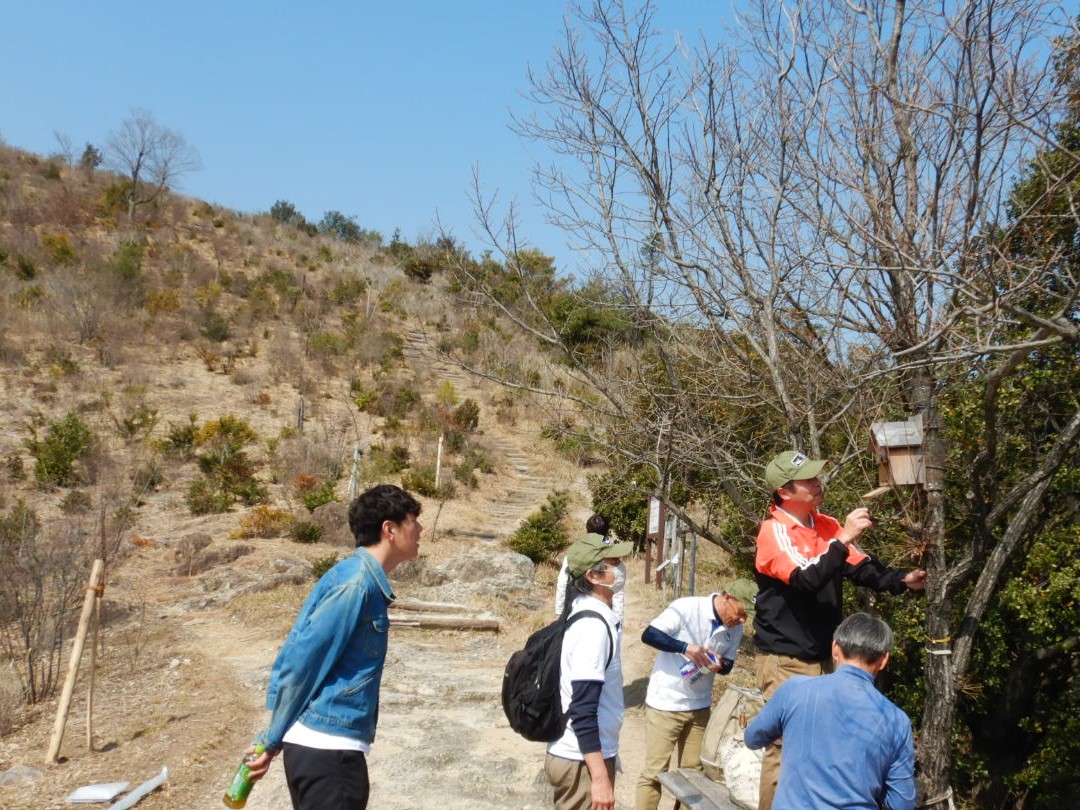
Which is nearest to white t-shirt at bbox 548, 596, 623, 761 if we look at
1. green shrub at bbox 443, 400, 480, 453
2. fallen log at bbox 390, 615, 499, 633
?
fallen log at bbox 390, 615, 499, 633

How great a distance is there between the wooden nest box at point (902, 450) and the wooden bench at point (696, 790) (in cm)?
163

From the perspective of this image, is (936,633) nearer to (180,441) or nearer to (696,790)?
(696,790)

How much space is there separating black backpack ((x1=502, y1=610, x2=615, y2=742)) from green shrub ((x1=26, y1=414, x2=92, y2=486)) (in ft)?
48.4

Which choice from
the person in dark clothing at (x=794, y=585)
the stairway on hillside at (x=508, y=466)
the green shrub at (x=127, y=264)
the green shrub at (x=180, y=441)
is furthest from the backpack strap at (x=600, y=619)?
the green shrub at (x=127, y=264)

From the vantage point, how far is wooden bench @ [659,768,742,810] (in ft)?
13.2

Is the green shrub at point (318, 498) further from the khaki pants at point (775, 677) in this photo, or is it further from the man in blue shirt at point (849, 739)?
the man in blue shirt at point (849, 739)

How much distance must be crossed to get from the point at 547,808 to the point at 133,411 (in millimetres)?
16468

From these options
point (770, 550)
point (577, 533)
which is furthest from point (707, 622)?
point (577, 533)

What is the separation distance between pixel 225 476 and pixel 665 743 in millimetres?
13780

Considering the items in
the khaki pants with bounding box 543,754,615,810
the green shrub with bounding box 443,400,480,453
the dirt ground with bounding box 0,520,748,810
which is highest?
the green shrub with bounding box 443,400,480,453

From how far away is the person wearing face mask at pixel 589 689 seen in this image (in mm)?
2949

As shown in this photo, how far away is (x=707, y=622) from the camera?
4.43m

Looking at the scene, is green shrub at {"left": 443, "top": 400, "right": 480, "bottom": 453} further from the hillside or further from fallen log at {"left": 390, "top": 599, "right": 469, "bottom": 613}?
fallen log at {"left": 390, "top": 599, "right": 469, "bottom": 613}

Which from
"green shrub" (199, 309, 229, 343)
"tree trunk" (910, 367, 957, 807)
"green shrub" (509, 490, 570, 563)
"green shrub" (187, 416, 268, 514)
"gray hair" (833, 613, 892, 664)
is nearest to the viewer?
"gray hair" (833, 613, 892, 664)
